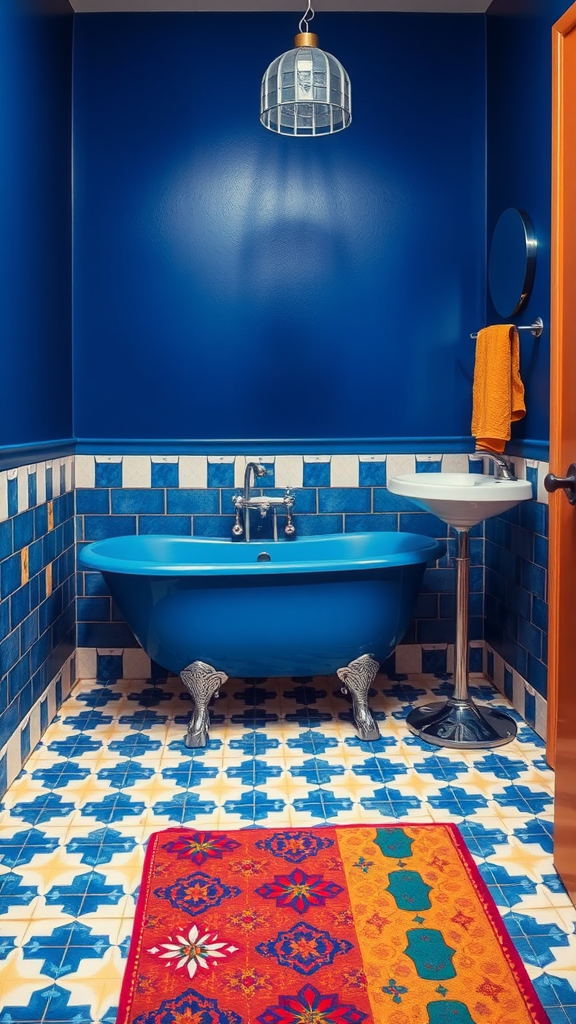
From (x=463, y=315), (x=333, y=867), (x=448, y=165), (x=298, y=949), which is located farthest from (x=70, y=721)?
(x=448, y=165)

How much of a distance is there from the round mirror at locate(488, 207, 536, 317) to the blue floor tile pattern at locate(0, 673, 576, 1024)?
1.62m

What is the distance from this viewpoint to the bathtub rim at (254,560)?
9.84ft

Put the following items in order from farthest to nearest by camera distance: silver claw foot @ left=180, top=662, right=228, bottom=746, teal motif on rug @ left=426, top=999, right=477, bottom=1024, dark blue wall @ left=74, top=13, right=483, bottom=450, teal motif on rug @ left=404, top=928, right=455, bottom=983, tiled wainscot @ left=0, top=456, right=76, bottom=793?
dark blue wall @ left=74, top=13, right=483, bottom=450 < silver claw foot @ left=180, top=662, right=228, bottom=746 < tiled wainscot @ left=0, top=456, right=76, bottom=793 < teal motif on rug @ left=404, top=928, right=455, bottom=983 < teal motif on rug @ left=426, top=999, right=477, bottom=1024

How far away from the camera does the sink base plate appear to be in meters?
3.11

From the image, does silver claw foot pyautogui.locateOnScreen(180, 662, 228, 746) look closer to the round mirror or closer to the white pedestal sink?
the white pedestal sink

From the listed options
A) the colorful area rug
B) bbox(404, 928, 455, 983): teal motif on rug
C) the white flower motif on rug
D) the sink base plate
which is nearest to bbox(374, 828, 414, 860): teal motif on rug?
the colorful area rug

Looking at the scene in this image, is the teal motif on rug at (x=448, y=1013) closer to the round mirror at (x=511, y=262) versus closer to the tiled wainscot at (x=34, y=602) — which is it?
the tiled wainscot at (x=34, y=602)

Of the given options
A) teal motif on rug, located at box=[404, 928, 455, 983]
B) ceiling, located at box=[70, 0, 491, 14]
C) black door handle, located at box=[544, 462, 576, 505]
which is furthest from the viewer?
ceiling, located at box=[70, 0, 491, 14]

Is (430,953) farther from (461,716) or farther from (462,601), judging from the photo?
(462,601)

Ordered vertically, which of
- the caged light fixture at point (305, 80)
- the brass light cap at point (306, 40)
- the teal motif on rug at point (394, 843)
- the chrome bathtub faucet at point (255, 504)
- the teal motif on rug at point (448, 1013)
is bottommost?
the teal motif on rug at point (448, 1013)

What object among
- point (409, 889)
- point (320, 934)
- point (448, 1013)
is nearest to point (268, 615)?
point (409, 889)

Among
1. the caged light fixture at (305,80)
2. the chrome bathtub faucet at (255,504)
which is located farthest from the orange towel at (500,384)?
the caged light fixture at (305,80)

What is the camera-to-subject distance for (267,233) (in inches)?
148

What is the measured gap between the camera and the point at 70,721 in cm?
336
